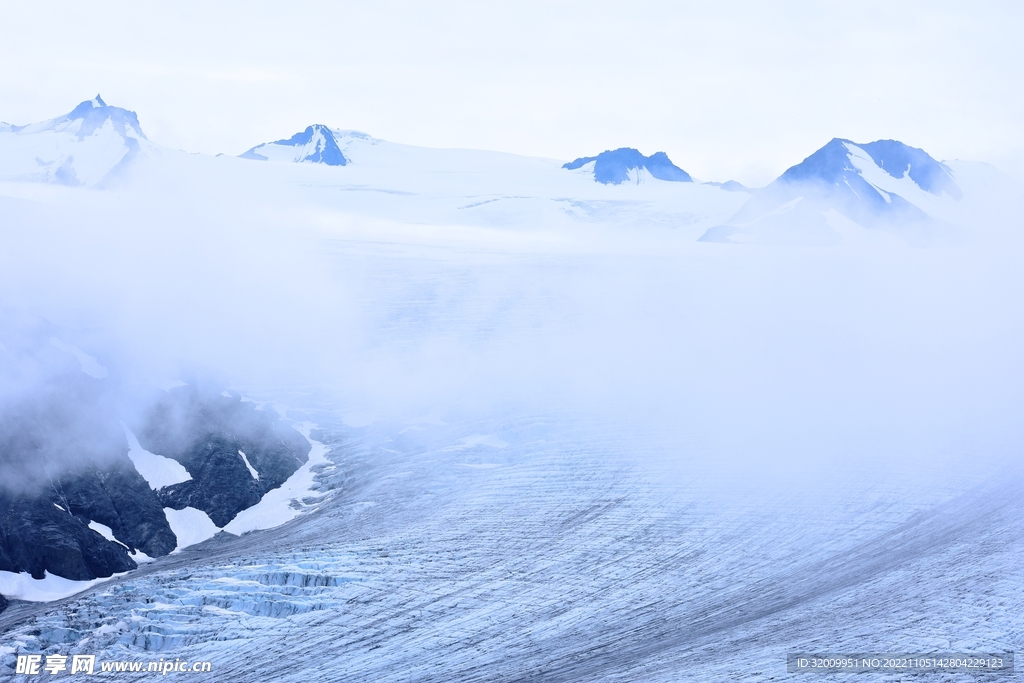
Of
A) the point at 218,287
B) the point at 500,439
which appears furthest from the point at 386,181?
the point at 500,439

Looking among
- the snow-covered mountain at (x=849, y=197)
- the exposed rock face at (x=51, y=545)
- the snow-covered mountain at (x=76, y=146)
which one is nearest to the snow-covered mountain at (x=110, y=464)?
the exposed rock face at (x=51, y=545)

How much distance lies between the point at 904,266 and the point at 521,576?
149 feet

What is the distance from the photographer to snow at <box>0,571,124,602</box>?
609 inches

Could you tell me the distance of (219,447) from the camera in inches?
872

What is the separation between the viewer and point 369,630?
15258 millimetres

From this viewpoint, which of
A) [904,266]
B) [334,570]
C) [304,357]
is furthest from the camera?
[904,266]

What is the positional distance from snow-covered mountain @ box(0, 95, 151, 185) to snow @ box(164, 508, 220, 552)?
45.1 m

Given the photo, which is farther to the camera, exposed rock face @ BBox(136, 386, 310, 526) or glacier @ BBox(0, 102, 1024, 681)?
exposed rock face @ BBox(136, 386, 310, 526)

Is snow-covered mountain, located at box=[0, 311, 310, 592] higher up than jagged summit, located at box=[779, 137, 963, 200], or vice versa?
jagged summit, located at box=[779, 137, 963, 200]

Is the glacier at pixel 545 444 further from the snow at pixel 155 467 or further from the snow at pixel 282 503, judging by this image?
the snow at pixel 155 467

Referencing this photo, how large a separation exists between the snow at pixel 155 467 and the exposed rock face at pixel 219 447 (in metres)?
0.17

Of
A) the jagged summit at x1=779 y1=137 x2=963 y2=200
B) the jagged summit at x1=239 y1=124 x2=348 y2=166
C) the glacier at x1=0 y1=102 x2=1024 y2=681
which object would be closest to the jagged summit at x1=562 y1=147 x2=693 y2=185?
the jagged summit at x1=779 y1=137 x2=963 y2=200

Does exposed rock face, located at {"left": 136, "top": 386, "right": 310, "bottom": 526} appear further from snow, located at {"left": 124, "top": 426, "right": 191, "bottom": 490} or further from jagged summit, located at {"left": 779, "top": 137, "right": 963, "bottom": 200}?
jagged summit, located at {"left": 779, "top": 137, "right": 963, "bottom": 200}

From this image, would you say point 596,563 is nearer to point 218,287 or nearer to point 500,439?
point 500,439
